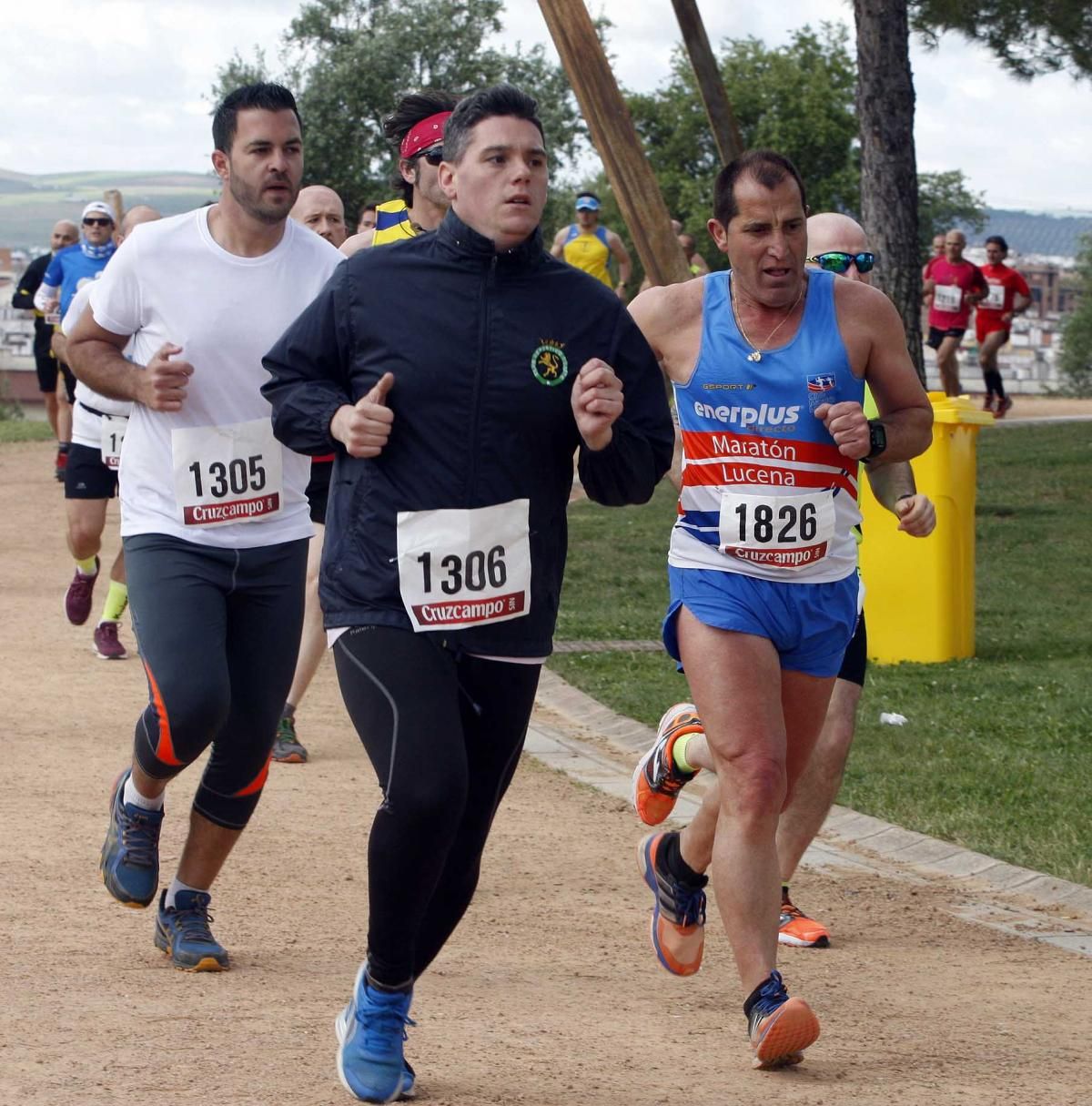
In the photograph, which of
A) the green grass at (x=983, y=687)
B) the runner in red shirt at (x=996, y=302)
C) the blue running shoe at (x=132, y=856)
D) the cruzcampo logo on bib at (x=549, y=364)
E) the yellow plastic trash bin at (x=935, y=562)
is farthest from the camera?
the runner in red shirt at (x=996, y=302)

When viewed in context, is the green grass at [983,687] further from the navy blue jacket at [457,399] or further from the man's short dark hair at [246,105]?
the man's short dark hair at [246,105]

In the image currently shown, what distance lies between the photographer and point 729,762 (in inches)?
185

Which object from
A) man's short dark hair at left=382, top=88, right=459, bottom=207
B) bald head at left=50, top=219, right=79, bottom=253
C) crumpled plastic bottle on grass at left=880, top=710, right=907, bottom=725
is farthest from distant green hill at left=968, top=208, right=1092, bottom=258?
man's short dark hair at left=382, top=88, right=459, bottom=207

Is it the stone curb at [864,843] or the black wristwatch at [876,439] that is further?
the stone curb at [864,843]

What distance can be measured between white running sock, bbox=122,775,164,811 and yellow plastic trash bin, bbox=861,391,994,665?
5174 millimetres

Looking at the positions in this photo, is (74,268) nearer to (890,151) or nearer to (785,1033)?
(890,151)

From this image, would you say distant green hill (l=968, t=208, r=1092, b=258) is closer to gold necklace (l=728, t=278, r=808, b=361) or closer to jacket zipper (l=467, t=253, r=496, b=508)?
gold necklace (l=728, t=278, r=808, b=361)

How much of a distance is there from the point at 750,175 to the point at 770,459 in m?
0.71

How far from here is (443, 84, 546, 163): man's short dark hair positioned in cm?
424

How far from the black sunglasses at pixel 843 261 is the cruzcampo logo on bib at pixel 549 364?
1778 millimetres

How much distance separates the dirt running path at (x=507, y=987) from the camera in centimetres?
427

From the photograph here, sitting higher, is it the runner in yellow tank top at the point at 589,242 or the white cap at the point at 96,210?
the white cap at the point at 96,210

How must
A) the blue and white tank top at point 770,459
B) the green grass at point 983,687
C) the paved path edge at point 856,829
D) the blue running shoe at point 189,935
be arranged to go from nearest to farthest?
the blue and white tank top at point 770,459 → the blue running shoe at point 189,935 → the paved path edge at point 856,829 → the green grass at point 983,687

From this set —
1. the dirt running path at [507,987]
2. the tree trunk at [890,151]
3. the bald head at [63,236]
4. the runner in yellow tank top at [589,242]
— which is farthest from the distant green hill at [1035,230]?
the dirt running path at [507,987]
